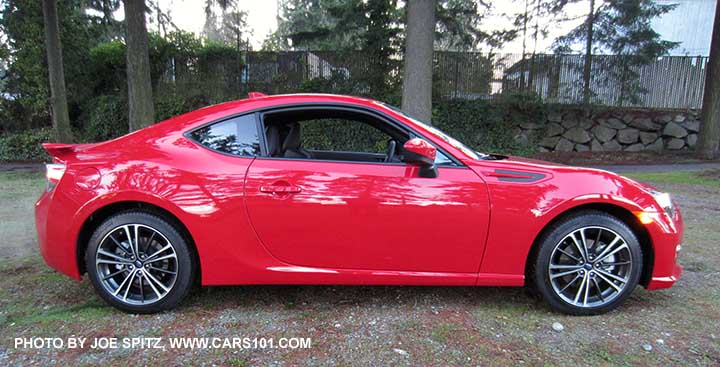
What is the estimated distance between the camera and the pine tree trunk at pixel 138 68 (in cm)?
825

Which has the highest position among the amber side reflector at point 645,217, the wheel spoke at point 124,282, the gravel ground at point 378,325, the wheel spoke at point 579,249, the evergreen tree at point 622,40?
the evergreen tree at point 622,40

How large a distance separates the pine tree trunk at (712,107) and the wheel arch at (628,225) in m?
11.2

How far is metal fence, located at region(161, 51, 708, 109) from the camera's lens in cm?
1250

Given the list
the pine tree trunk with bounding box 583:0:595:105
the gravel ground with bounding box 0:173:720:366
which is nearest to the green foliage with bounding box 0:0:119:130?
the gravel ground with bounding box 0:173:720:366

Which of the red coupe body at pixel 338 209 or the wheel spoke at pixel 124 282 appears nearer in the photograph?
the red coupe body at pixel 338 209

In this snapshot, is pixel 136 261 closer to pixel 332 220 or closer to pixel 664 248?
pixel 332 220

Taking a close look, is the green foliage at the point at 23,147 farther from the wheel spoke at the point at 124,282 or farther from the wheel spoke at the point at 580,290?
the wheel spoke at the point at 580,290

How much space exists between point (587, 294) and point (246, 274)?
2.32 metres

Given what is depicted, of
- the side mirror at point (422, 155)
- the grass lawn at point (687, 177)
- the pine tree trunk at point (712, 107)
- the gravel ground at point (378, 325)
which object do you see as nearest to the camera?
the gravel ground at point (378, 325)

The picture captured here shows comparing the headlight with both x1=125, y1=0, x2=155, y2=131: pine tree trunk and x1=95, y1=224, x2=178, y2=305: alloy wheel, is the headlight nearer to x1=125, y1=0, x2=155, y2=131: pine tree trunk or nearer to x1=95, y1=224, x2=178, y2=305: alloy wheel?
x1=95, y1=224, x2=178, y2=305: alloy wheel

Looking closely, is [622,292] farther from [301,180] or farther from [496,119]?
[496,119]

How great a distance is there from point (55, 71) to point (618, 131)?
15.7m

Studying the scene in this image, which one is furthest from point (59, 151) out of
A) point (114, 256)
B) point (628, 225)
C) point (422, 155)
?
point (628, 225)

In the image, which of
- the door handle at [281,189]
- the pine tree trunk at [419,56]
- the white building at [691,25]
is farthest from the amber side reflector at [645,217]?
the white building at [691,25]
